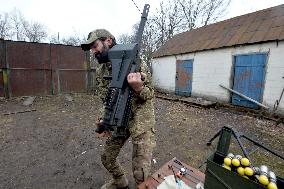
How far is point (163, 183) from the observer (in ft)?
7.19

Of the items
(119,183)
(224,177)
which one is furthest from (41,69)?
(224,177)

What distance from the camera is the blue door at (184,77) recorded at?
13289 millimetres

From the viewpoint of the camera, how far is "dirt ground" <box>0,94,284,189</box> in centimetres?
388

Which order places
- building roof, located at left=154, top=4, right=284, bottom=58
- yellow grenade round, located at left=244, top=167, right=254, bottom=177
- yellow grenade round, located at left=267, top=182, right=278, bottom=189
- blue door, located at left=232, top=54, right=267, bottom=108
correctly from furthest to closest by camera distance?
building roof, located at left=154, top=4, right=284, bottom=58 < blue door, located at left=232, top=54, right=267, bottom=108 < yellow grenade round, located at left=244, top=167, right=254, bottom=177 < yellow grenade round, located at left=267, top=182, right=278, bottom=189

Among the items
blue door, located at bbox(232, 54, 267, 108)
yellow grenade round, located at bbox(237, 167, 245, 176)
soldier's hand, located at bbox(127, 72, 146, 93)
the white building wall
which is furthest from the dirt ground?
yellow grenade round, located at bbox(237, 167, 245, 176)

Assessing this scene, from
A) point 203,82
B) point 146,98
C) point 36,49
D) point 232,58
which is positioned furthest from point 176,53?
point 146,98

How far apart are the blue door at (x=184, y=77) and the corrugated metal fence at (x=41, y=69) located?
5.51 metres

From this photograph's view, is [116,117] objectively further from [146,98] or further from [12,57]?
[12,57]

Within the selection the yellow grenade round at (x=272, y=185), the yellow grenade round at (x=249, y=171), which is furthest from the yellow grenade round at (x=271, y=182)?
the yellow grenade round at (x=249, y=171)

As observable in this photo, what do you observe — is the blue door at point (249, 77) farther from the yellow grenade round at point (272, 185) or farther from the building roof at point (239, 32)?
the yellow grenade round at point (272, 185)

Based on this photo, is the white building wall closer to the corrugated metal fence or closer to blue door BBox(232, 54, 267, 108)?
blue door BBox(232, 54, 267, 108)

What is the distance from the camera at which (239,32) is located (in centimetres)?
1095

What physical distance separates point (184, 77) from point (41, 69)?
815cm

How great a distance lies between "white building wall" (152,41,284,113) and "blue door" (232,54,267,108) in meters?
0.23
